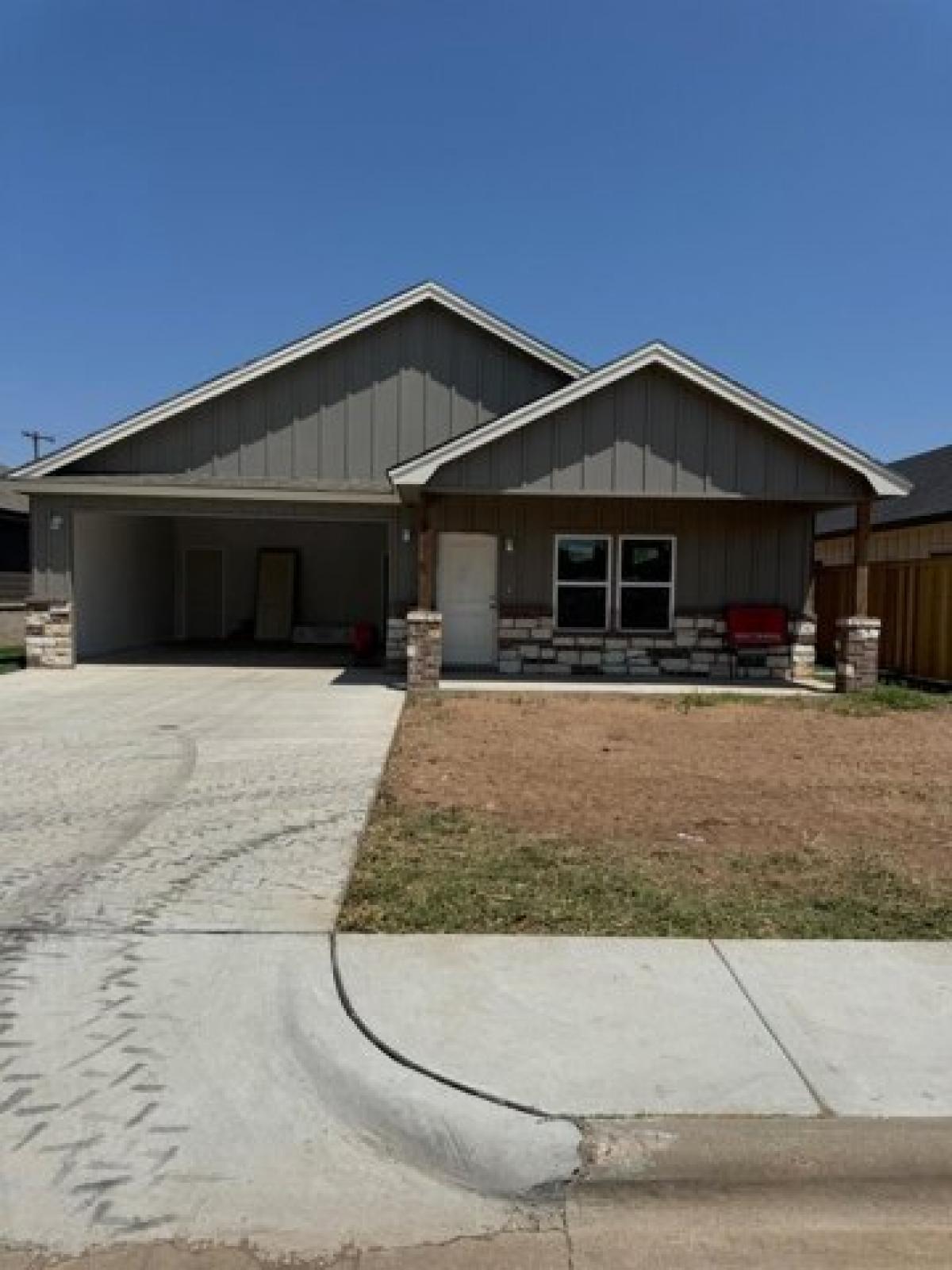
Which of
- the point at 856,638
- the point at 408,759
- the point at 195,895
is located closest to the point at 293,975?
the point at 195,895

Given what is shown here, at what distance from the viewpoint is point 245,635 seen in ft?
71.1

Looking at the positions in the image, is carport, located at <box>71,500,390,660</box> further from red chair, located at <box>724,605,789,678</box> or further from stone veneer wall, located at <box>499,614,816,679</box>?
red chair, located at <box>724,605,789,678</box>

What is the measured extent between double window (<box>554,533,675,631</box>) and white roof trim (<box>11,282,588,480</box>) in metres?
3.13

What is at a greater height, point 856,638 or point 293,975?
point 856,638

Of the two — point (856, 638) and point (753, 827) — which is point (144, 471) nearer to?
point (856, 638)

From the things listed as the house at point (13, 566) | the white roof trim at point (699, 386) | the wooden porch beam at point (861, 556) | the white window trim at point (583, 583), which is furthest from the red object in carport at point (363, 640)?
the house at point (13, 566)

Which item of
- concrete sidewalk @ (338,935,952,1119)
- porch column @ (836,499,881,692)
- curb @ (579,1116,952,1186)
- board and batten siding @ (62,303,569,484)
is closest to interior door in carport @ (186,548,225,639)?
board and batten siding @ (62,303,569,484)

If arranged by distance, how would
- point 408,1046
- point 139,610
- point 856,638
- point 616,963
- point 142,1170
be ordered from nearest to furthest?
point 142,1170, point 408,1046, point 616,963, point 856,638, point 139,610

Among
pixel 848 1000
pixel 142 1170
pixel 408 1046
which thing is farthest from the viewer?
pixel 848 1000

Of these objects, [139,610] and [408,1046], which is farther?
[139,610]

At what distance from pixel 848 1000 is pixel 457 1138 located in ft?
5.95

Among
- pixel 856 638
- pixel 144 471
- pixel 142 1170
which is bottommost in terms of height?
pixel 142 1170

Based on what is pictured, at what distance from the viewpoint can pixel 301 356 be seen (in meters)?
15.5

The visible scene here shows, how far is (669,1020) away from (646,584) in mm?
11898
